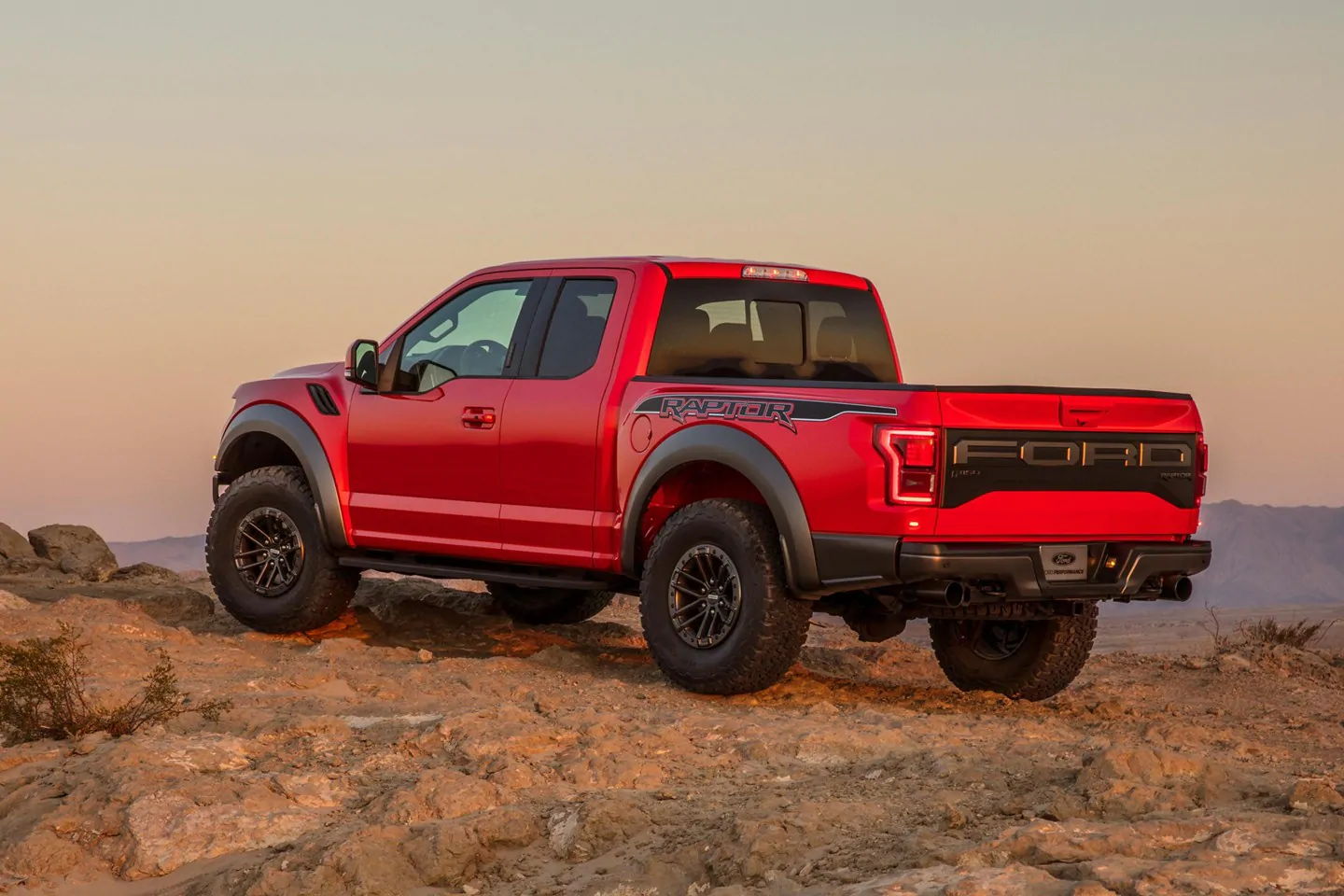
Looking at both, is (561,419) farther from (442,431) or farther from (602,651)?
(602,651)

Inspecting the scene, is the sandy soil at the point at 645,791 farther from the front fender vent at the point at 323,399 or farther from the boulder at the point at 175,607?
the boulder at the point at 175,607

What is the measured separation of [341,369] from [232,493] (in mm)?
1134

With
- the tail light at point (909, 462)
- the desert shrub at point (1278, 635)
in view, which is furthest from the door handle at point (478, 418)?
the desert shrub at point (1278, 635)

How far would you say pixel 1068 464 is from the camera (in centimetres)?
768

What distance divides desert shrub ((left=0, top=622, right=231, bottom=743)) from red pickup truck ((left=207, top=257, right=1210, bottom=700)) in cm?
221

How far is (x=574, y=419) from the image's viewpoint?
28.7 ft

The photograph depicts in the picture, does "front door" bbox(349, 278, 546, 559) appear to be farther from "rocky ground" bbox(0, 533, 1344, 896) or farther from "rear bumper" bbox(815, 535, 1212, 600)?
"rear bumper" bbox(815, 535, 1212, 600)

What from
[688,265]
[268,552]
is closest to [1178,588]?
[688,265]

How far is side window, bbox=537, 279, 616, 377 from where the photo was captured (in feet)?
29.0

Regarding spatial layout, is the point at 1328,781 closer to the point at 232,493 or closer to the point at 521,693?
the point at 521,693

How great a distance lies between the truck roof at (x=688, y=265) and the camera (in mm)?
8859

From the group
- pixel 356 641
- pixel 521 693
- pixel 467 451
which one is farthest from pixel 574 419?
pixel 356 641

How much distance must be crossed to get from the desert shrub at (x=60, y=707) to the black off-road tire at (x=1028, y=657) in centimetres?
402

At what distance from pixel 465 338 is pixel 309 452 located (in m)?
1.32
